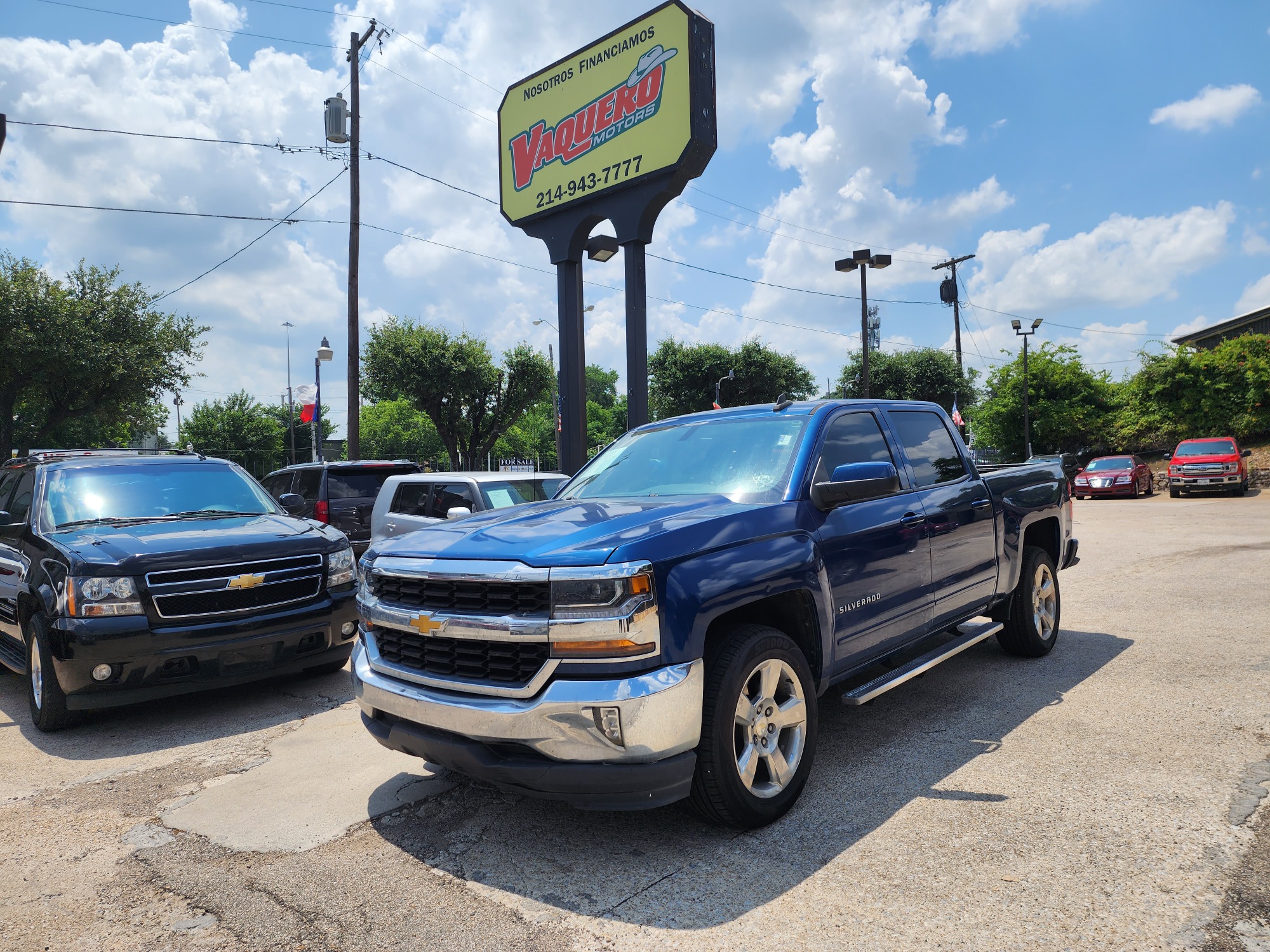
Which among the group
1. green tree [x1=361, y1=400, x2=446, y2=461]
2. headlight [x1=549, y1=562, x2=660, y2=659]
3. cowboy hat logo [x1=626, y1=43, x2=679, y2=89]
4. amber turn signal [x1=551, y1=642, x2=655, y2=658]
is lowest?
amber turn signal [x1=551, y1=642, x2=655, y2=658]

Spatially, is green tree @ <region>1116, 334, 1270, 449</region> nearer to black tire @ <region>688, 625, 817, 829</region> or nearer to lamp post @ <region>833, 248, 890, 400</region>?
lamp post @ <region>833, 248, 890, 400</region>

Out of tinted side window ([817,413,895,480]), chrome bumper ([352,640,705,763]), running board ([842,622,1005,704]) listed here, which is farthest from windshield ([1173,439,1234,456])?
chrome bumper ([352,640,705,763])

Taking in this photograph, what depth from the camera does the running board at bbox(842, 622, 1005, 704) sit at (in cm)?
390

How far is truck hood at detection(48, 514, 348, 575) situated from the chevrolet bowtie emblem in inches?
105

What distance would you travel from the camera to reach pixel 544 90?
53.4 feet

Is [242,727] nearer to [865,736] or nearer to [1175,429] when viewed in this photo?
[865,736]

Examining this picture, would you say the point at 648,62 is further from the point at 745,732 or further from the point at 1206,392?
the point at 1206,392

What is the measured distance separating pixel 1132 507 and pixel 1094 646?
18690 mm

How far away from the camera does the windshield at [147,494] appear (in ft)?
20.1

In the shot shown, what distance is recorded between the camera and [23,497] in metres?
6.59

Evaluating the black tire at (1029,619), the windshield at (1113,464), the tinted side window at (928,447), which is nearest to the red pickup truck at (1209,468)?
the windshield at (1113,464)

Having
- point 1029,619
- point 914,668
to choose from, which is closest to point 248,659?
point 914,668

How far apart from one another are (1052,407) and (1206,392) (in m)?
7.66

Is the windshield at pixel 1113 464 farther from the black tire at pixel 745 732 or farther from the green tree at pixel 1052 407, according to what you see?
the black tire at pixel 745 732
